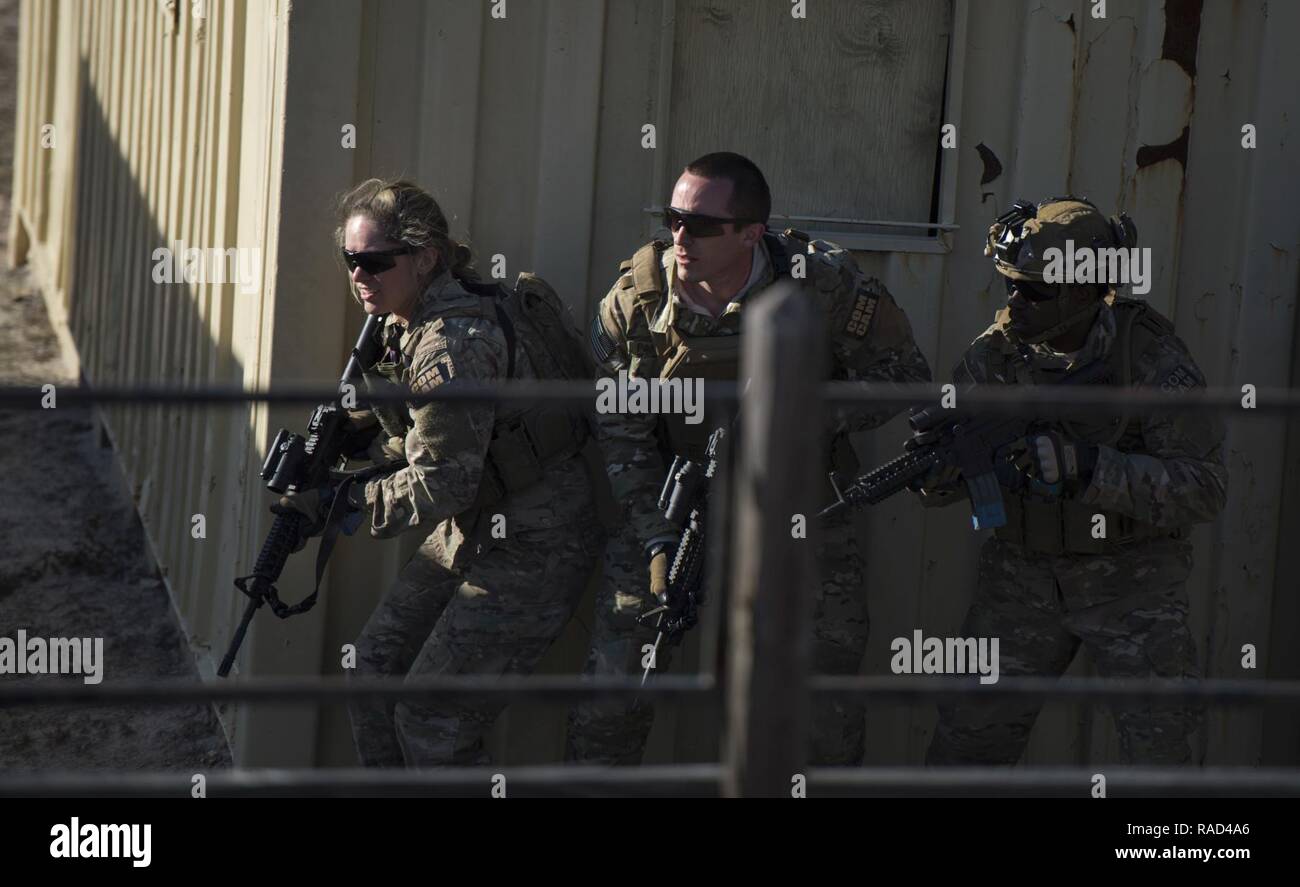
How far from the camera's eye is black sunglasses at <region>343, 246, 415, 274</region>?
420 centimetres

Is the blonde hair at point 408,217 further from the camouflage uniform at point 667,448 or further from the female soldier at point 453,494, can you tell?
the camouflage uniform at point 667,448

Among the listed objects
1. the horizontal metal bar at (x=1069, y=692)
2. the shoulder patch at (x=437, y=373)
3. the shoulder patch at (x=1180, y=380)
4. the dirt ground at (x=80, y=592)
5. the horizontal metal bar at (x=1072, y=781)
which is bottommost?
the dirt ground at (x=80, y=592)

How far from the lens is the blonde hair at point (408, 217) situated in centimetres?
419

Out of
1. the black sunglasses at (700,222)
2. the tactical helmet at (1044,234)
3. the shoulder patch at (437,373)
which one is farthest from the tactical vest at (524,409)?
the tactical helmet at (1044,234)

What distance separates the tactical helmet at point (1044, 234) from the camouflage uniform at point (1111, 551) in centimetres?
18

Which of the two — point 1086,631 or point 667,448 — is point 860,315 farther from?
point 1086,631

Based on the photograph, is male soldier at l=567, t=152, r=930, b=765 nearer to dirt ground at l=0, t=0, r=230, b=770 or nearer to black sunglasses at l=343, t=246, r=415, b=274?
black sunglasses at l=343, t=246, r=415, b=274

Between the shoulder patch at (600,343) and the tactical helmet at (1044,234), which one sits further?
the shoulder patch at (600,343)

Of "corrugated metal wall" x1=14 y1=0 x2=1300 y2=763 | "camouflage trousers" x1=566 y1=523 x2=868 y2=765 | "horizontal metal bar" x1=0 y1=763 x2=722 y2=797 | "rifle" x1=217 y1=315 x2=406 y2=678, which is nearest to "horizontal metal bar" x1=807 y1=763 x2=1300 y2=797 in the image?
"horizontal metal bar" x1=0 y1=763 x2=722 y2=797

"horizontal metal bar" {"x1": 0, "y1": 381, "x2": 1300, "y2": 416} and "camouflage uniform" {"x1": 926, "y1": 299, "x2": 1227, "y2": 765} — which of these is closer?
"horizontal metal bar" {"x1": 0, "y1": 381, "x2": 1300, "y2": 416}

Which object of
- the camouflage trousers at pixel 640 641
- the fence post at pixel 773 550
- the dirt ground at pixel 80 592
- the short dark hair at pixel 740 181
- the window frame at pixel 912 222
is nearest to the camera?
the fence post at pixel 773 550

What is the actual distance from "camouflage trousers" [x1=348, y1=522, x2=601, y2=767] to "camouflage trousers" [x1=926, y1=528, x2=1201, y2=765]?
3.61 ft

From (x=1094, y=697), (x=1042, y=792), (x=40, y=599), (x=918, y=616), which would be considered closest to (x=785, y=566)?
(x=1094, y=697)

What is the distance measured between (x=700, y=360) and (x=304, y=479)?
1095 millimetres
